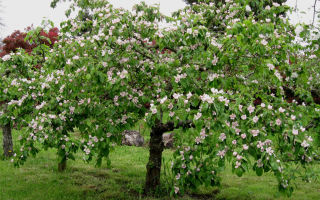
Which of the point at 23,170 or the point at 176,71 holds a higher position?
the point at 176,71

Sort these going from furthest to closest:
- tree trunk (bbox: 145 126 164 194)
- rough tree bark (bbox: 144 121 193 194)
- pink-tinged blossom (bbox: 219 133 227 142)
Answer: tree trunk (bbox: 145 126 164 194)
rough tree bark (bbox: 144 121 193 194)
pink-tinged blossom (bbox: 219 133 227 142)

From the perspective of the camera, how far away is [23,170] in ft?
27.5

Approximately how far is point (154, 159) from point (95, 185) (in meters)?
1.89

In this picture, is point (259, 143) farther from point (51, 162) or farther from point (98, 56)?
point (51, 162)

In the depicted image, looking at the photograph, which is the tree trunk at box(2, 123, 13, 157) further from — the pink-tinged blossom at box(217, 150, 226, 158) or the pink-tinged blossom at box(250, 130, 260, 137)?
the pink-tinged blossom at box(250, 130, 260, 137)

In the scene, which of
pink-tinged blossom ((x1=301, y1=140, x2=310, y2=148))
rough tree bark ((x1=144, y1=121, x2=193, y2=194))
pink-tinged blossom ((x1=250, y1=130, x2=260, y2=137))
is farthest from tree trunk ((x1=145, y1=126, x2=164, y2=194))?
pink-tinged blossom ((x1=301, y1=140, x2=310, y2=148))

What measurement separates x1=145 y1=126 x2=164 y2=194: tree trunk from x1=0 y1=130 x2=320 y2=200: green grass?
0.28 m

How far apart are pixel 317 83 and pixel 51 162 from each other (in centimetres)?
780

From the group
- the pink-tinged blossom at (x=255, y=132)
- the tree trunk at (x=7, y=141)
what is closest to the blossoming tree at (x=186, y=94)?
the pink-tinged blossom at (x=255, y=132)

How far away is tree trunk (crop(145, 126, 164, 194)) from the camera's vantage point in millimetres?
6598

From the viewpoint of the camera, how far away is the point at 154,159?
6.72m

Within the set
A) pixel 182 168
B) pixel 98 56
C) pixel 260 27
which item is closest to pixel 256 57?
pixel 260 27

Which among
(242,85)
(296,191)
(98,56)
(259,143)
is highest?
(98,56)

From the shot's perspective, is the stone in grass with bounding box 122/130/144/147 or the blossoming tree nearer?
the blossoming tree
